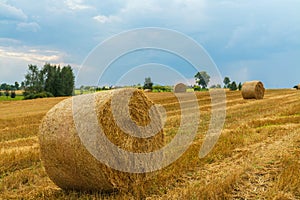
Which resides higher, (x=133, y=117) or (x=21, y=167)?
(x=133, y=117)

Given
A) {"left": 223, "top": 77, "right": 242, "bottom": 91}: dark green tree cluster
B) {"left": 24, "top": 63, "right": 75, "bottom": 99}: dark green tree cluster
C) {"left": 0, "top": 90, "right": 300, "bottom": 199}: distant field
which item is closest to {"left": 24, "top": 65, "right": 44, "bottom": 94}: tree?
{"left": 24, "top": 63, "right": 75, "bottom": 99}: dark green tree cluster

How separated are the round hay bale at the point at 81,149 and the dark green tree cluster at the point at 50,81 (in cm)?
5662

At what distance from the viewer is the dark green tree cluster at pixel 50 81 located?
6212 cm

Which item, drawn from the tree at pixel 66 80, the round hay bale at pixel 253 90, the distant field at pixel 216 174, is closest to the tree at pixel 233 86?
the round hay bale at pixel 253 90

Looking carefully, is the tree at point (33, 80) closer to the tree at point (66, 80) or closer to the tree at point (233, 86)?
the tree at point (66, 80)

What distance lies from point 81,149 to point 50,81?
6081 centimetres

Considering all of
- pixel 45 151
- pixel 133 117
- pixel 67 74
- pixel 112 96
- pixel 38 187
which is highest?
pixel 67 74

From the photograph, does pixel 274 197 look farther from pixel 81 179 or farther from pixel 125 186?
pixel 81 179

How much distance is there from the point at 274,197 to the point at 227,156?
2.28m

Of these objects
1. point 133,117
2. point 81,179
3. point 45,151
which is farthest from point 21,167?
point 133,117

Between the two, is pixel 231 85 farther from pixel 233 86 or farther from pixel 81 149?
pixel 81 149

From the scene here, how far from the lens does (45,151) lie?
17.1 ft

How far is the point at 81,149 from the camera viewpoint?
484 centimetres

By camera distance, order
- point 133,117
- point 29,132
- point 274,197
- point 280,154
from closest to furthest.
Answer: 1. point 274,197
2. point 133,117
3. point 280,154
4. point 29,132
